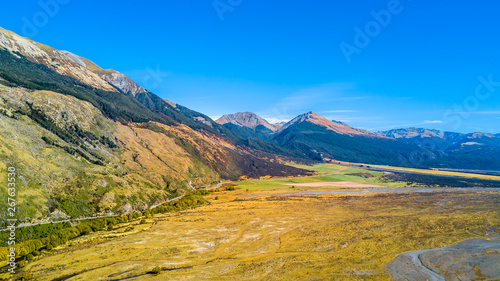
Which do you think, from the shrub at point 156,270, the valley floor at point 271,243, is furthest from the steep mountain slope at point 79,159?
the shrub at point 156,270

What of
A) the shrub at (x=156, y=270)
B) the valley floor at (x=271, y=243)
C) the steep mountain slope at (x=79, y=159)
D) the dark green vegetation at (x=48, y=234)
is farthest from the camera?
the steep mountain slope at (x=79, y=159)

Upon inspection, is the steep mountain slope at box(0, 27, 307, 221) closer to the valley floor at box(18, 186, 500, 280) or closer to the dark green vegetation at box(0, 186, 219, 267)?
the dark green vegetation at box(0, 186, 219, 267)

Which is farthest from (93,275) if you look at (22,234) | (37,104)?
(37,104)

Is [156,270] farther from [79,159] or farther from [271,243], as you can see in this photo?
[79,159]

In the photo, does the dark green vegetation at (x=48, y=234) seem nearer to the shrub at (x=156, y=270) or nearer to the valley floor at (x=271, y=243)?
the valley floor at (x=271, y=243)

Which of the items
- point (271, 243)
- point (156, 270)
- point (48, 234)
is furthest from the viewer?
point (48, 234)

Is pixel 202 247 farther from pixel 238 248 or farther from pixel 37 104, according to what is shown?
pixel 37 104

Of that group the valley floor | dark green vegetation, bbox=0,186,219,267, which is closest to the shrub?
the valley floor

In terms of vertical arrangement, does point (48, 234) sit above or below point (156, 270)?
above

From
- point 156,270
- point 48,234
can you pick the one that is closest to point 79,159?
point 48,234
